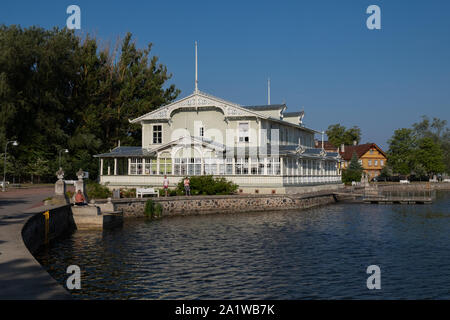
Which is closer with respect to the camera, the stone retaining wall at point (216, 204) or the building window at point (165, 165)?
the stone retaining wall at point (216, 204)

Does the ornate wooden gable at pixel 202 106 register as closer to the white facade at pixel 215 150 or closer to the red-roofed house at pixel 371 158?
the white facade at pixel 215 150

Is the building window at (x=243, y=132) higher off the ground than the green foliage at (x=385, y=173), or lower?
higher

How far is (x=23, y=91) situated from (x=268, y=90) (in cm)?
2890

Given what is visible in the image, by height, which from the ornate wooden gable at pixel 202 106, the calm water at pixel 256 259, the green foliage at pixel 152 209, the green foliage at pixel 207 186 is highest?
the ornate wooden gable at pixel 202 106

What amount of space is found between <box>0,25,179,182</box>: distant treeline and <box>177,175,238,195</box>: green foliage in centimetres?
2313

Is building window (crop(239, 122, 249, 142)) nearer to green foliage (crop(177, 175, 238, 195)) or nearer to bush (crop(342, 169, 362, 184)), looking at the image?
green foliage (crop(177, 175, 238, 195))

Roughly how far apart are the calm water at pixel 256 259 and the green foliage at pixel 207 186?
7.99 m

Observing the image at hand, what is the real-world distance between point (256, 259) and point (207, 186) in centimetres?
1966

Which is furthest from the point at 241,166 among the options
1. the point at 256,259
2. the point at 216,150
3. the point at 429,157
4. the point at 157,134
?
the point at 429,157

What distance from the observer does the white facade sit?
132ft

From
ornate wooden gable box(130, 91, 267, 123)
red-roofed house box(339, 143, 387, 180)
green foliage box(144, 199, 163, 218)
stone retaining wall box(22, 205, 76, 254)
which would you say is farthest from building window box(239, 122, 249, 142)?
red-roofed house box(339, 143, 387, 180)

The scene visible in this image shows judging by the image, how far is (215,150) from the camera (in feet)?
136

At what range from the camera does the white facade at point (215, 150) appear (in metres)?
40.4

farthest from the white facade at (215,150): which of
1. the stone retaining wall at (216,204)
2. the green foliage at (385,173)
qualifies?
the green foliage at (385,173)
